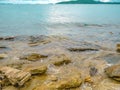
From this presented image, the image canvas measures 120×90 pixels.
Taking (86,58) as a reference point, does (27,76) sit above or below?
above

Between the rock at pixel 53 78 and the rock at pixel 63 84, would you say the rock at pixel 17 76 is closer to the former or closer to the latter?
the rock at pixel 63 84

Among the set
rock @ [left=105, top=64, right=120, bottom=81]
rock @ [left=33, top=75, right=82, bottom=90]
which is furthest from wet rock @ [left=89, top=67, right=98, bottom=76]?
rock @ [left=33, top=75, right=82, bottom=90]

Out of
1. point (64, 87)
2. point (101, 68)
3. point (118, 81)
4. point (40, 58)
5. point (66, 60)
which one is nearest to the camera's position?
point (64, 87)

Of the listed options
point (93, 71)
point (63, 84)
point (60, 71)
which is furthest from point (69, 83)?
point (93, 71)

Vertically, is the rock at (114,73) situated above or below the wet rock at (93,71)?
above

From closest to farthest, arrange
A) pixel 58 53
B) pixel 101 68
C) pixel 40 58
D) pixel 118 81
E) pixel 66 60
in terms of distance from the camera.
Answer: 1. pixel 118 81
2. pixel 101 68
3. pixel 66 60
4. pixel 40 58
5. pixel 58 53

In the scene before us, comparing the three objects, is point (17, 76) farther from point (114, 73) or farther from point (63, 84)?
point (114, 73)

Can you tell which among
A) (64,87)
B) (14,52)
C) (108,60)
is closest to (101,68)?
(108,60)

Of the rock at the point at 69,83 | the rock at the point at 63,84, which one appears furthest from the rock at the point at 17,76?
the rock at the point at 69,83

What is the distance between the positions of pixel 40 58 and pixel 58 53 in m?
2.51

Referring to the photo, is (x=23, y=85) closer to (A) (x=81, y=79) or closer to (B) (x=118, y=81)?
(A) (x=81, y=79)

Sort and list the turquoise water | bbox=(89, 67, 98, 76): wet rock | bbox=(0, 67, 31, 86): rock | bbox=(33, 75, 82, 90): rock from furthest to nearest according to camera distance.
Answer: the turquoise water < bbox=(89, 67, 98, 76): wet rock < bbox=(0, 67, 31, 86): rock < bbox=(33, 75, 82, 90): rock

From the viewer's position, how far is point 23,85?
38.1ft

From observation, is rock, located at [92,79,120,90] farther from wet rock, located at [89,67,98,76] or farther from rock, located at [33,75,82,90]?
wet rock, located at [89,67,98,76]
